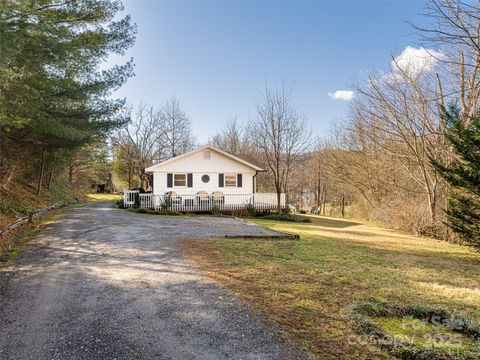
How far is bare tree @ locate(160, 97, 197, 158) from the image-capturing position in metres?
34.6

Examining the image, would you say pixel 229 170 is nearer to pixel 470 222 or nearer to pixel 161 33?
pixel 161 33

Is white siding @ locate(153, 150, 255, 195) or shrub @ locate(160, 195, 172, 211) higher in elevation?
white siding @ locate(153, 150, 255, 195)

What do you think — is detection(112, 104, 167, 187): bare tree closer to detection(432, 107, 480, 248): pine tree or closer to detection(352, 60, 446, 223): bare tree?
detection(352, 60, 446, 223): bare tree

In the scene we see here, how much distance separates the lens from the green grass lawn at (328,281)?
2.93 meters

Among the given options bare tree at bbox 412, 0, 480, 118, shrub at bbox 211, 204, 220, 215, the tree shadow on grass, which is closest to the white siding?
shrub at bbox 211, 204, 220, 215

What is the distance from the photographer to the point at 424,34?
19.8ft

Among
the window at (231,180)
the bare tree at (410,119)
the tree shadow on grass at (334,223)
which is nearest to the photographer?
the bare tree at (410,119)

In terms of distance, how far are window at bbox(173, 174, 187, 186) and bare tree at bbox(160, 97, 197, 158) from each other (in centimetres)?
1562

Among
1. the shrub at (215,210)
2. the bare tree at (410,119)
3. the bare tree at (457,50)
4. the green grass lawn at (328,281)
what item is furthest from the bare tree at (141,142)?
the bare tree at (457,50)

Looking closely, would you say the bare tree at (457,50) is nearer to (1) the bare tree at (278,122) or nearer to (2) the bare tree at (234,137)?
(1) the bare tree at (278,122)

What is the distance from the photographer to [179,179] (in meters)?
19.5

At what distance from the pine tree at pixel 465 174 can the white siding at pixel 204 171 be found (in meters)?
13.6

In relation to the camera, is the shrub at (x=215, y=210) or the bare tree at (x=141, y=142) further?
the bare tree at (x=141, y=142)

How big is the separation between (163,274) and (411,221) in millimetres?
12058
